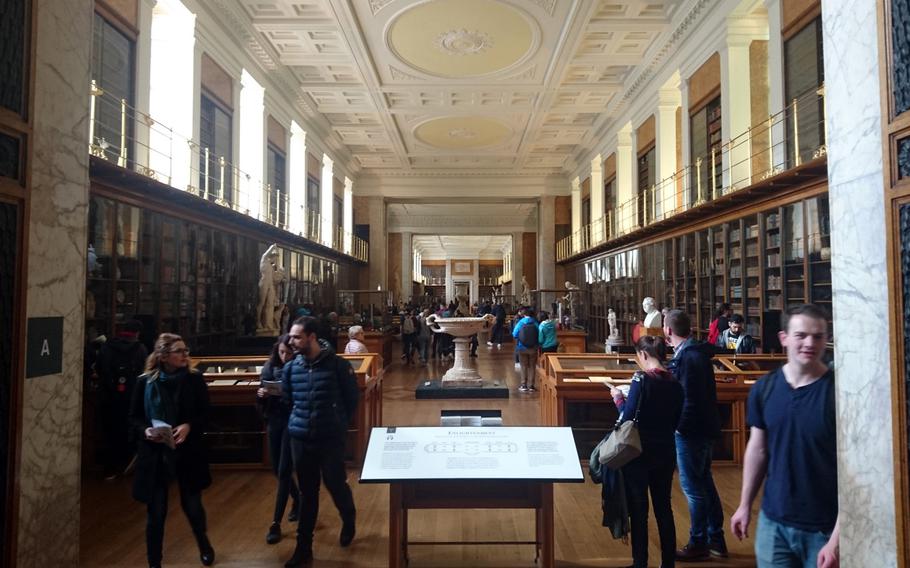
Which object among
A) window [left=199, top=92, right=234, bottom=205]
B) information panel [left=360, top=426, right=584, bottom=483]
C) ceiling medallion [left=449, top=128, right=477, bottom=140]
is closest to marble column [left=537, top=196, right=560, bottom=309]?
ceiling medallion [left=449, top=128, right=477, bottom=140]

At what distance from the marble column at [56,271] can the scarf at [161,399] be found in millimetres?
333

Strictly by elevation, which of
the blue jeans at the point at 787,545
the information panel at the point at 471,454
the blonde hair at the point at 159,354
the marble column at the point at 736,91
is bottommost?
the blue jeans at the point at 787,545

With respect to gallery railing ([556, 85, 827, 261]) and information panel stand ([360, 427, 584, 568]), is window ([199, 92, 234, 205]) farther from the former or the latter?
gallery railing ([556, 85, 827, 261])

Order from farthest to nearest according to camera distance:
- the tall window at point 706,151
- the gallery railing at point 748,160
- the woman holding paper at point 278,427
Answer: the tall window at point 706,151
the gallery railing at point 748,160
the woman holding paper at point 278,427

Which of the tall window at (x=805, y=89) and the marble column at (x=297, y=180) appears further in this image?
the marble column at (x=297, y=180)

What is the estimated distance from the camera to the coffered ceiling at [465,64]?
10.5 metres

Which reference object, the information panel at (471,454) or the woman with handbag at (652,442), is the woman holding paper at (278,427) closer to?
the information panel at (471,454)

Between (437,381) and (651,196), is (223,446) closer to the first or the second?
(437,381)

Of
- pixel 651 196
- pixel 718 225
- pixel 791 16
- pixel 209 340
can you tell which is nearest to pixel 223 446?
pixel 209 340

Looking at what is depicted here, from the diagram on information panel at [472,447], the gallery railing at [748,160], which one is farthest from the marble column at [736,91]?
the diagram on information panel at [472,447]

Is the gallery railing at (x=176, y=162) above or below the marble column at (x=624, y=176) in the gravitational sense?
below

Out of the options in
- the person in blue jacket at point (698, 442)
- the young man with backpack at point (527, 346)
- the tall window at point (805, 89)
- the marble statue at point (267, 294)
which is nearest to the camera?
the person in blue jacket at point (698, 442)

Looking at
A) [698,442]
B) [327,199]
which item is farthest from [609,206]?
[698,442]

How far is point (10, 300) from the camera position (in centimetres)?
221
